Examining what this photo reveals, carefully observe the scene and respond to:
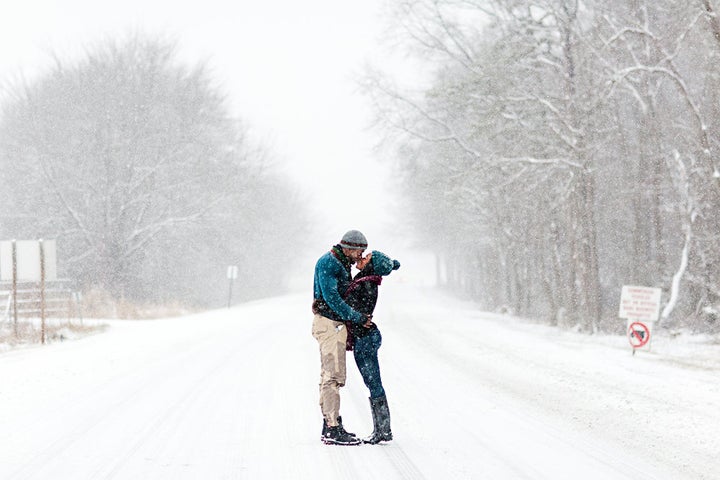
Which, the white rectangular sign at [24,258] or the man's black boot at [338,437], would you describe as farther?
the white rectangular sign at [24,258]

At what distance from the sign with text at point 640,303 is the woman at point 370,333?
32.3 feet

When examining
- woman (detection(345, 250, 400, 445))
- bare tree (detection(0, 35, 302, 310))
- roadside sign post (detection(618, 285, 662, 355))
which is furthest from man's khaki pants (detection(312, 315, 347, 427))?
bare tree (detection(0, 35, 302, 310))

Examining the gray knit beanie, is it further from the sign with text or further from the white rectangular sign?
the white rectangular sign

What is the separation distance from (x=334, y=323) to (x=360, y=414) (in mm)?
1957

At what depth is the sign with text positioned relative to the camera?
Answer: 16125mm

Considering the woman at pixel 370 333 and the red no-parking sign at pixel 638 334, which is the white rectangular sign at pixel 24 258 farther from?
the woman at pixel 370 333

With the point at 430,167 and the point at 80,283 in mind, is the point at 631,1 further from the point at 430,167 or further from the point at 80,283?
the point at 80,283

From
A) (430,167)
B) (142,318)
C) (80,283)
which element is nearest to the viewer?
(142,318)

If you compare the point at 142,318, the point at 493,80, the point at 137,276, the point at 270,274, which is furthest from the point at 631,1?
the point at 270,274

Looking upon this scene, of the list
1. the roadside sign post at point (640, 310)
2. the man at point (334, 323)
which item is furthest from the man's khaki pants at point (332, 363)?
the roadside sign post at point (640, 310)

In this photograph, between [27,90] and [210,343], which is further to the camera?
[27,90]

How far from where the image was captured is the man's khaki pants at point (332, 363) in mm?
7422

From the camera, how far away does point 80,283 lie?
38250mm

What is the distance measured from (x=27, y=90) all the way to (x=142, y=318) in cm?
1349
